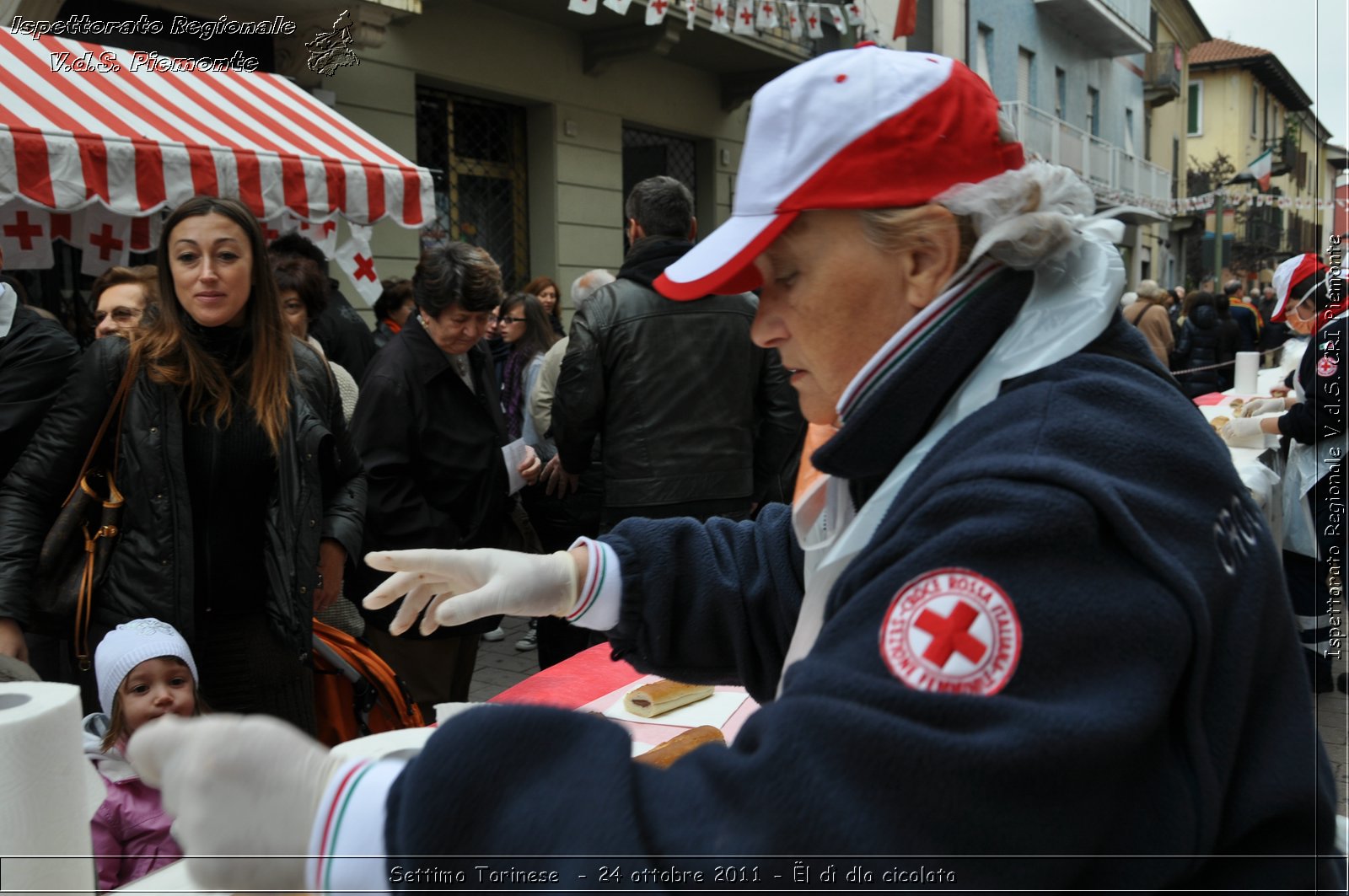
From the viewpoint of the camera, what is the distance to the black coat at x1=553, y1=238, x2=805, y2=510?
383cm

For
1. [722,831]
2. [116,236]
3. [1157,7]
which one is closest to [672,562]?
[722,831]

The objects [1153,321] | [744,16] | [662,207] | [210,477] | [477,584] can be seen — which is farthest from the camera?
[1153,321]

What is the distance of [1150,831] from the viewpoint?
0.83 meters

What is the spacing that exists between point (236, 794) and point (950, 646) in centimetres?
56

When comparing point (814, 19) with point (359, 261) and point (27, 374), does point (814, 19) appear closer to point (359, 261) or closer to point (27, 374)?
point (359, 261)

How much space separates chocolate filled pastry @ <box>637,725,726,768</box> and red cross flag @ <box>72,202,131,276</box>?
5274 millimetres

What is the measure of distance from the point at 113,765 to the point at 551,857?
2008 millimetres

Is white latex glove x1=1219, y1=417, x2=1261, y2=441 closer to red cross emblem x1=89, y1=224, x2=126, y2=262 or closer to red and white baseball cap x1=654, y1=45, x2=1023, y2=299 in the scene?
red and white baseball cap x1=654, y1=45, x2=1023, y2=299

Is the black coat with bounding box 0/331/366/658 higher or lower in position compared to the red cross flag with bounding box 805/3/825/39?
lower

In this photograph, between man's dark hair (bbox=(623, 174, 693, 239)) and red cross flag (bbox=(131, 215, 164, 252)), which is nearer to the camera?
man's dark hair (bbox=(623, 174, 693, 239))

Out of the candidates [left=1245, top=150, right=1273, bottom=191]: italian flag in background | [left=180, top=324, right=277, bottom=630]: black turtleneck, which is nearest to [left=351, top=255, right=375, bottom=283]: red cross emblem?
[left=180, top=324, right=277, bottom=630]: black turtleneck

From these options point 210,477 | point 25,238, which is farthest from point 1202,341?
point 210,477

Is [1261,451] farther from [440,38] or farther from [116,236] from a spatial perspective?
[440,38]

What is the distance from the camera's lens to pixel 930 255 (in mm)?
1109
